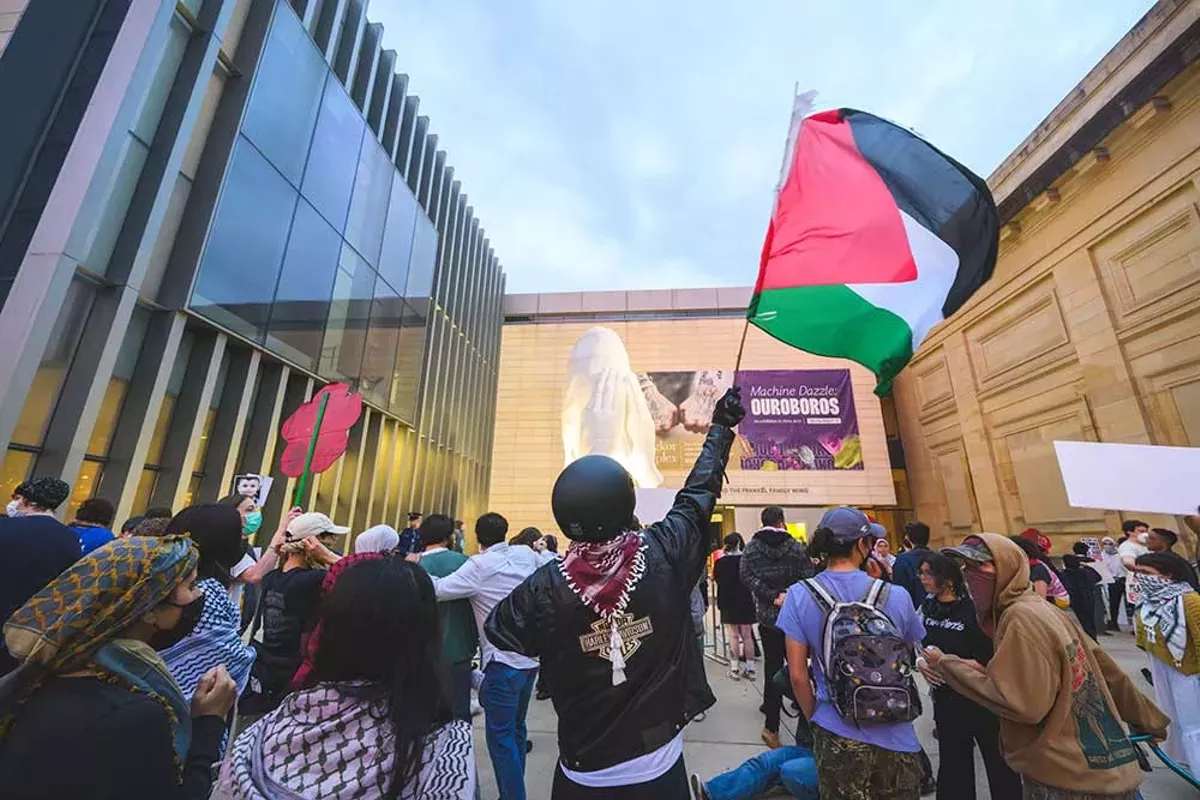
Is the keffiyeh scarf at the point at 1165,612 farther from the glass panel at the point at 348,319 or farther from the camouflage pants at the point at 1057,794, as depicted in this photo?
the glass panel at the point at 348,319

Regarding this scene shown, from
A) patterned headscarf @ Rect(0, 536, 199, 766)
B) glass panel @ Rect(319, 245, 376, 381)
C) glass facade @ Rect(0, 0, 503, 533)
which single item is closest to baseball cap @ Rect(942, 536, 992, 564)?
patterned headscarf @ Rect(0, 536, 199, 766)

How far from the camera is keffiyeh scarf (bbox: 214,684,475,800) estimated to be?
114 cm

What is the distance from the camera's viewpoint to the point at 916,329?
306cm

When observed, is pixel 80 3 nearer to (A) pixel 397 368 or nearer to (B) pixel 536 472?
(A) pixel 397 368

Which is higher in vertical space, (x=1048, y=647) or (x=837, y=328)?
(x=837, y=328)

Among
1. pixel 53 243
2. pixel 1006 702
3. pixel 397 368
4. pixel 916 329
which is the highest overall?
pixel 397 368

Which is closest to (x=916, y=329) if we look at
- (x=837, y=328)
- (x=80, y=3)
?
(x=837, y=328)

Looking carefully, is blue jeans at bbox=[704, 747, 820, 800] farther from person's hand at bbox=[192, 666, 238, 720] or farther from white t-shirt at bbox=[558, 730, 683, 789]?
person's hand at bbox=[192, 666, 238, 720]

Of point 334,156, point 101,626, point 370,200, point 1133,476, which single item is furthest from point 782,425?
point 101,626

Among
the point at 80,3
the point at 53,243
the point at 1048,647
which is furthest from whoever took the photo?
the point at 80,3

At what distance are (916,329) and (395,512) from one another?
14.2 metres

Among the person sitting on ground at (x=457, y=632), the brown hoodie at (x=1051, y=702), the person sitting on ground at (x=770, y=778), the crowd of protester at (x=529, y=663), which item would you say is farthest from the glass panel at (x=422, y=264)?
the brown hoodie at (x=1051, y=702)

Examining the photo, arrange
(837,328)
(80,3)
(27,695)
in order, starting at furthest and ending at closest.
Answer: (80,3)
(837,328)
(27,695)

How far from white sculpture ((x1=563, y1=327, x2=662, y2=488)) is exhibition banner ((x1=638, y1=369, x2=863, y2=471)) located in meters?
12.3
